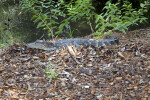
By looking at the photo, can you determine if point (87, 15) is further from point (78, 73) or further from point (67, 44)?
point (78, 73)

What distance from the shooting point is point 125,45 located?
12.6 feet

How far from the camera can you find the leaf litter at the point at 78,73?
263 cm

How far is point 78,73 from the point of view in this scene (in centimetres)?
309

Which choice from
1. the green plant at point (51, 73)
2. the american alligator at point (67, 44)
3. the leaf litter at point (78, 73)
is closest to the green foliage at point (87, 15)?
the american alligator at point (67, 44)

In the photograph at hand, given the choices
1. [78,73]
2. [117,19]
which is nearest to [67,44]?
[78,73]

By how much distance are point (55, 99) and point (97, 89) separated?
55cm

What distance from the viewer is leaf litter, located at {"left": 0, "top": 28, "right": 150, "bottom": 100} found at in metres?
2.63

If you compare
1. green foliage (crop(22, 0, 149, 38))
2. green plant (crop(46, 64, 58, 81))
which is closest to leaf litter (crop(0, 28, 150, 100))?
green plant (crop(46, 64, 58, 81))

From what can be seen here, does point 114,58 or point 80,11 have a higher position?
point 80,11

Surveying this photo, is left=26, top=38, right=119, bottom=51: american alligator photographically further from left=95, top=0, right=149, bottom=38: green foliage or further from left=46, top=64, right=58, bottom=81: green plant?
left=46, top=64, right=58, bottom=81: green plant

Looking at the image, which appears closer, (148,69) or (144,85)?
(144,85)

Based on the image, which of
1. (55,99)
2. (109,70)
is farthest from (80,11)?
(55,99)

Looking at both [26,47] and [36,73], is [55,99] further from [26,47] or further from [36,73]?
[26,47]

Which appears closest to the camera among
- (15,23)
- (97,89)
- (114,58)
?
(97,89)
